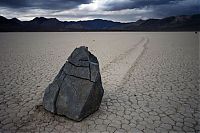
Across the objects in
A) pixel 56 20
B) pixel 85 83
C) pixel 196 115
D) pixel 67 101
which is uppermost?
pixel 56 20

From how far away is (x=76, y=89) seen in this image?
12.6 feet

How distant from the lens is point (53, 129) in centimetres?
359

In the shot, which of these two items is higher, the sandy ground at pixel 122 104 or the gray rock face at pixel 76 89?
the gray rock face at pixel 76 89

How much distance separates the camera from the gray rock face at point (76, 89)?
3771 millimetres

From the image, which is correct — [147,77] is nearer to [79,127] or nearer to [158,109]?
[158,109]

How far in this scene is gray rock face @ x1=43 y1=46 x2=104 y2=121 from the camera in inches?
148

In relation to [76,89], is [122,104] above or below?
below

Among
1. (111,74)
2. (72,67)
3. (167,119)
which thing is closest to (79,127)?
(72,67)

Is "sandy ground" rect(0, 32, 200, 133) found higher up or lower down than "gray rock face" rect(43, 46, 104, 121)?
lower down

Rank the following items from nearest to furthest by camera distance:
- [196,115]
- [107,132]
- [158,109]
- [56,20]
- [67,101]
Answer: [107,132]
[67,101]
[196,115]
[158,109]
[56,20]

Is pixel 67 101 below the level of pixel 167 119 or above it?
above

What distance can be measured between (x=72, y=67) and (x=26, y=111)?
1.49 meters

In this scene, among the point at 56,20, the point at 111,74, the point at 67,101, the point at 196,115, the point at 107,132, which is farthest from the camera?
the point at 56,20

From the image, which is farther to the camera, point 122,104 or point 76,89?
point 122,104
